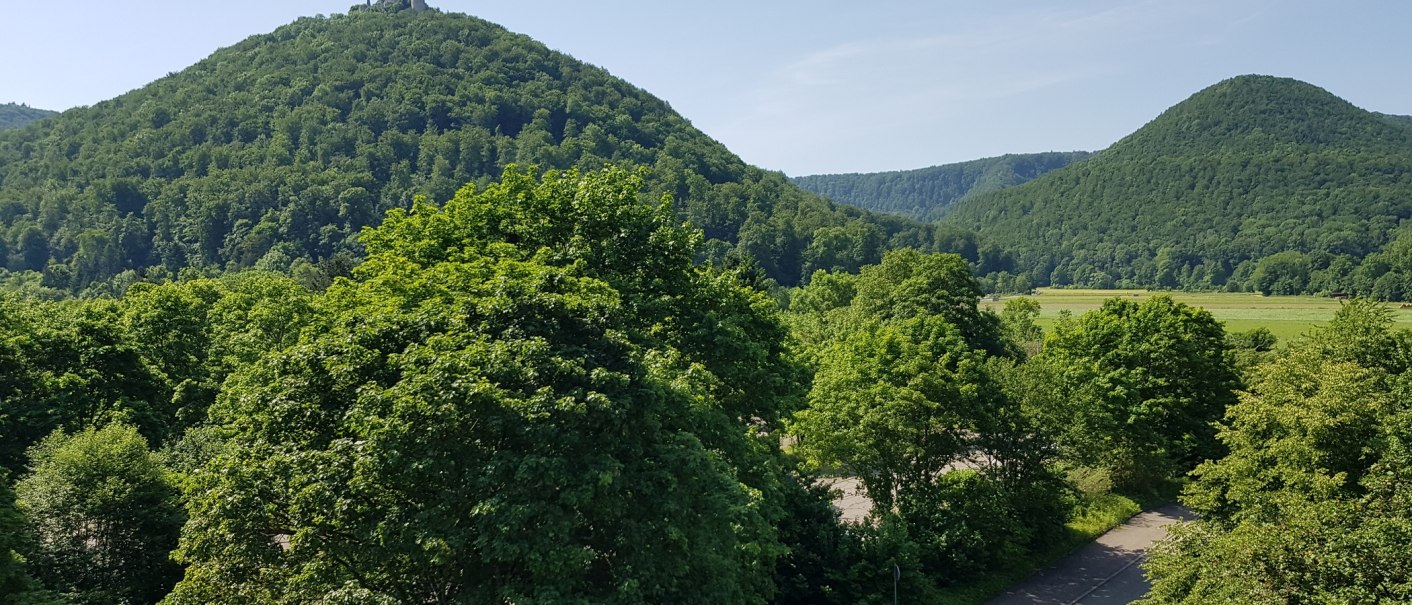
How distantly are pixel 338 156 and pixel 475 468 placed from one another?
131m

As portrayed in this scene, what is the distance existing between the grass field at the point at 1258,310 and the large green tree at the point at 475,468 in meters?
68.5

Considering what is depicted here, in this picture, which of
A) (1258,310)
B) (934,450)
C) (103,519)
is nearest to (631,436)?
(103,519)

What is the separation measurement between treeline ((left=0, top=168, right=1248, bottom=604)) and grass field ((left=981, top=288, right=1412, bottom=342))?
48016 mm

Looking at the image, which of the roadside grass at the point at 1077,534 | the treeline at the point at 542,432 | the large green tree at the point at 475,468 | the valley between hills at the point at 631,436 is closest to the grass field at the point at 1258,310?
the valley between hills at the point at 631,436

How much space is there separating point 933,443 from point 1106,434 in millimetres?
11624

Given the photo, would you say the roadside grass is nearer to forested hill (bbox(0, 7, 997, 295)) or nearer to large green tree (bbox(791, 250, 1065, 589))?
large green tree (bbox(791, 250, 1065, 589))

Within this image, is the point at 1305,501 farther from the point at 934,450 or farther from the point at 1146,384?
the point at 1146,384

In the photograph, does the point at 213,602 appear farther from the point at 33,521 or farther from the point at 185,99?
the point at 185,99

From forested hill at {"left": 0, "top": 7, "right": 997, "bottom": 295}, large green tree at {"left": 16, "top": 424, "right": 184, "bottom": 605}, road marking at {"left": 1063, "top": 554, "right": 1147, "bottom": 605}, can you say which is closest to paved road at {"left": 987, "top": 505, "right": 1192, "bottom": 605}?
road marking at {"left": 1063, "top": 554, "right": 1147, "bottom": 605}

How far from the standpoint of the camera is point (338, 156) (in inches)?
5037

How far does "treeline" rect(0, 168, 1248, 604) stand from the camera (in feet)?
41.8

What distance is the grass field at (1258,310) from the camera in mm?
79062

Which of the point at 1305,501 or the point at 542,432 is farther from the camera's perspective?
the point at 1305,501

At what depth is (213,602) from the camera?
1380 cm
